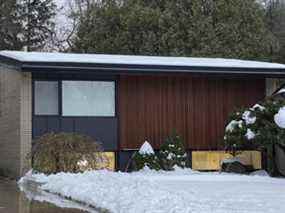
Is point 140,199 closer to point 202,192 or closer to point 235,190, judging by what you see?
point 202,192

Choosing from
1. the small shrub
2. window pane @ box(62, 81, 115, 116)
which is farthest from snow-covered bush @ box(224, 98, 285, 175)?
the small shrub

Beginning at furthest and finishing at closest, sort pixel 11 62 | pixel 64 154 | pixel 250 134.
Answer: pixel 11 62, pixel 250 134, pixel 64 154

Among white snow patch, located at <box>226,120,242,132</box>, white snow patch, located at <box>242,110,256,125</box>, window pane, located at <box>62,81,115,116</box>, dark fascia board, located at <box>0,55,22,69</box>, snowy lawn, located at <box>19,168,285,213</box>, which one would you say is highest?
dark fascia board, located at <box>0,55,22,69</box>

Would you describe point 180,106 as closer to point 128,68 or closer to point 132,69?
point 132,69

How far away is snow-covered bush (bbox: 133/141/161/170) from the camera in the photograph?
22.9m

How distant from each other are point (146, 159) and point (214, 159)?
116 inches

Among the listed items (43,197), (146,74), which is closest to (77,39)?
(146,74)

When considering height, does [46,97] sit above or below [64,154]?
above

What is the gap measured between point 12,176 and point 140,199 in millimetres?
10720

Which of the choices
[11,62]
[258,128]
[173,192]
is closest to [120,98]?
[11,62]

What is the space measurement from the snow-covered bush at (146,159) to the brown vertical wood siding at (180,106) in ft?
1.91

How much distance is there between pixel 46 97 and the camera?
23.1 metres

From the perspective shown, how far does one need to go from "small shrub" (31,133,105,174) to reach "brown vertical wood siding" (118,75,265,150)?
2.95 metres

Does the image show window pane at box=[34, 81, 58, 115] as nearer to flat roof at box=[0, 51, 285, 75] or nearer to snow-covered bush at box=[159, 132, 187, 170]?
flat roof at box=[0, 51, 285, 75]
